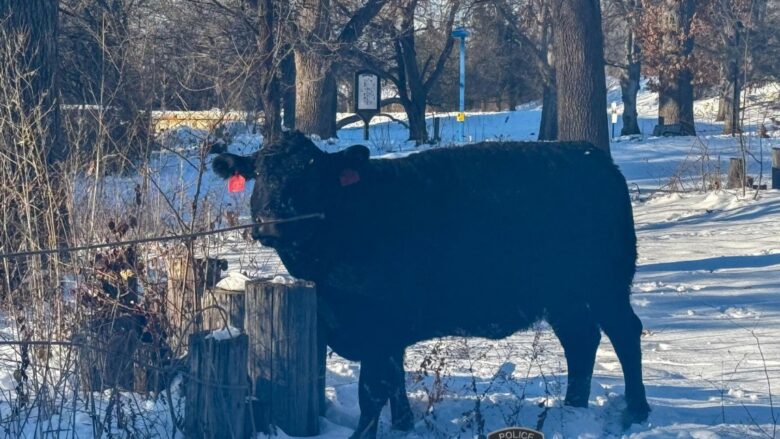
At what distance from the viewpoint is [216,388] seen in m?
5.25

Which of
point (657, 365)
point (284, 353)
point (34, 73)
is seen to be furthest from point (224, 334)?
point (34, 73)

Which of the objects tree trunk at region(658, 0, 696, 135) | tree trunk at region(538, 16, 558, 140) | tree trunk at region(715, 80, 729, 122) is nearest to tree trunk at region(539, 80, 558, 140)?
tree trunk at region(538, 16, 558, 140)

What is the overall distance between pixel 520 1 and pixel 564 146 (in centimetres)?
2958

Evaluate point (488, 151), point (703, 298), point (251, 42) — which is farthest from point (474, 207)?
point (251, 42)

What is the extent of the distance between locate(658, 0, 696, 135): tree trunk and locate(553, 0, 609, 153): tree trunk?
19068 millimetres

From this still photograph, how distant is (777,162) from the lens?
1859 cm

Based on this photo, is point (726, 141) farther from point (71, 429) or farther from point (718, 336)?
point (71, 429)

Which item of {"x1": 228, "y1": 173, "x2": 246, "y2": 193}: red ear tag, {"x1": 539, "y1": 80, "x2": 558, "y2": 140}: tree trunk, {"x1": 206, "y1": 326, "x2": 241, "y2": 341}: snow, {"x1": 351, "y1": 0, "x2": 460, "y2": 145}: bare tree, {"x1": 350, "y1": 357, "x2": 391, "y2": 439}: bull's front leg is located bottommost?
{"x1": 350, "y1": 357, "x2": 391, "y2": 439}: bull's front leg

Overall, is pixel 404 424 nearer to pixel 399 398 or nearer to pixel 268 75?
pixel 399 398

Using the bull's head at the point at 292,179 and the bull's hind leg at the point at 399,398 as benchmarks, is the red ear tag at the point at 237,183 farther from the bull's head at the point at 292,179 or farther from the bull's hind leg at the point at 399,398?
the bull's hind leg at the point at 399,398

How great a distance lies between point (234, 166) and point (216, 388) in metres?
1.17

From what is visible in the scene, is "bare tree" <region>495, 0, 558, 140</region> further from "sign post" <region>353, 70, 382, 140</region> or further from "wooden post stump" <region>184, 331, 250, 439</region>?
"wooden post stump" <region>184, 331, 250, 439</region>

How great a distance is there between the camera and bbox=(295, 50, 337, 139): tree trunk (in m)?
22.3

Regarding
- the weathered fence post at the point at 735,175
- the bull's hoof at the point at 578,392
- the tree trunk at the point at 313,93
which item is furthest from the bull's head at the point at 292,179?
the tree trunk at the point at 313,93
